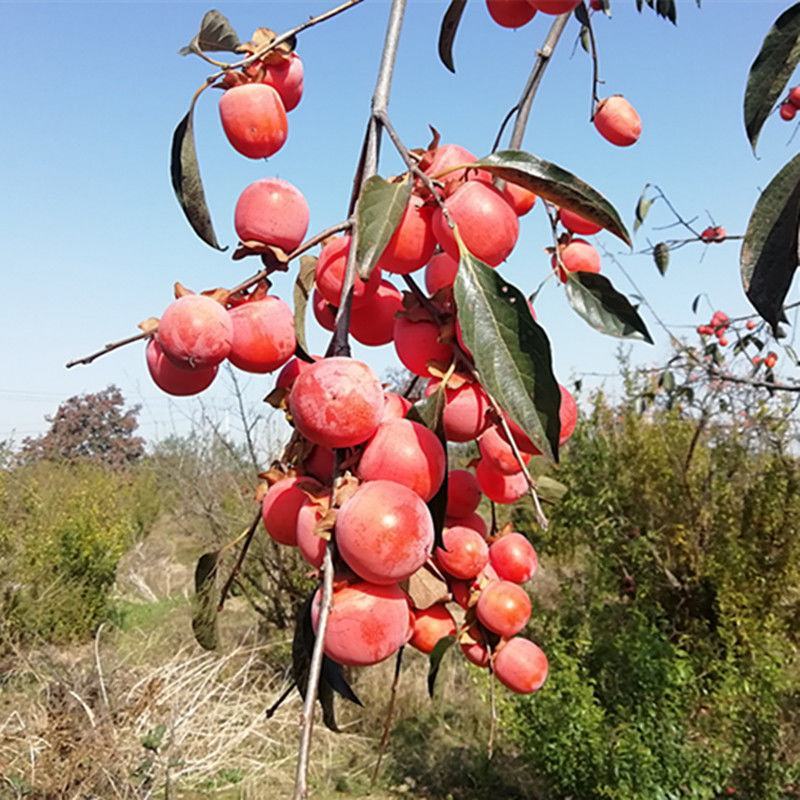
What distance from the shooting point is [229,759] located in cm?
358

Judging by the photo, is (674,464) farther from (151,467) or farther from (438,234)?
(151,467)

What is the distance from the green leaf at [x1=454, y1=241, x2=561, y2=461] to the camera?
330 millimetres

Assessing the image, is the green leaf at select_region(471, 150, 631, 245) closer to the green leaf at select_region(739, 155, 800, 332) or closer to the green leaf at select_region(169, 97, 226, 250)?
the green leaf at select_region(739, 155, 800, 332)

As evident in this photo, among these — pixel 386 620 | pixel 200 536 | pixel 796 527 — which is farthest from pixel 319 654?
pixel 200 536

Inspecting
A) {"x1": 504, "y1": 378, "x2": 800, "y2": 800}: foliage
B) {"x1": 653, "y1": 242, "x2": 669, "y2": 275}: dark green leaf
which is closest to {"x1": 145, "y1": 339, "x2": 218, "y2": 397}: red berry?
{"x1": 653, "y1": 242, "x2": 669, "y2": 275}: dark green leaf

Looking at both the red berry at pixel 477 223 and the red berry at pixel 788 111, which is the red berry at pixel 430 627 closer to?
the red berry at pixel 477 223

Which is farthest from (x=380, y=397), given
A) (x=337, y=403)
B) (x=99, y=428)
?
(x=99, y=428)

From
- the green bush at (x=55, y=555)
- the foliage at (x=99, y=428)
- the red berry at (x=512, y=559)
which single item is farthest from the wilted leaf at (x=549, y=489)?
the foliage at (x=99, y=428)

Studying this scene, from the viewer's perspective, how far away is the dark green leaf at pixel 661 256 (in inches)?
90.4

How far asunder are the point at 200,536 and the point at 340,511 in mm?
6712

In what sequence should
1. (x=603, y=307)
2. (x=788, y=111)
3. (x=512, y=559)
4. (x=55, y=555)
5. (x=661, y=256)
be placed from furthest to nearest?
1. (x=55, y=555)
2. (x=661, y=256)
3. (x=788, y=111)
4. (x=512, y=559)
5. (x=603, y=307)

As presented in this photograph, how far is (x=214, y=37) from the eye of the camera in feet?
1.69

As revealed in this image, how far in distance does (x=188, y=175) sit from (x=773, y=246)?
378 millimetres

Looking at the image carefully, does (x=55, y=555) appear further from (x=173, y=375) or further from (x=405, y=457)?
(x=405, y=457)
